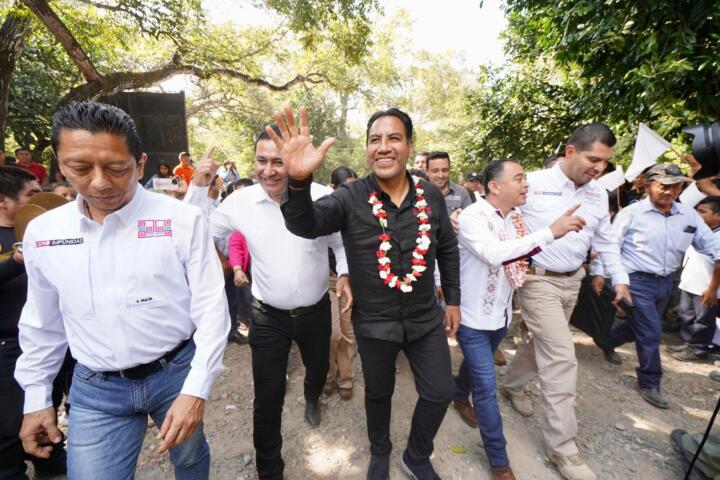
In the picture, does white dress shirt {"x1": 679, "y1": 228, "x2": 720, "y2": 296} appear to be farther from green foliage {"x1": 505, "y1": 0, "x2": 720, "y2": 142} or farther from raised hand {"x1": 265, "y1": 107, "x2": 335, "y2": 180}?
raised hand {"x1": 265, "y1": 107, "x2": 335, "y2": 180}

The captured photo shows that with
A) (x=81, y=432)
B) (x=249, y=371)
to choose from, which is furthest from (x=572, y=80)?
(x=81, y=432)

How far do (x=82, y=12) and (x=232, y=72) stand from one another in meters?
3.77

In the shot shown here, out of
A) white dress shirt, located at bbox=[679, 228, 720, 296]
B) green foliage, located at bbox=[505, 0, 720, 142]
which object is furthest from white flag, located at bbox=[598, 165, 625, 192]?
white dress shirt, located at bbox=[679, 228, 720, 296]

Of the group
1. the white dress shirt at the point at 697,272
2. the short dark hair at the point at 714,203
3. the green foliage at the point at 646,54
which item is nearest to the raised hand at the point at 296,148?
the green foliage at the point at 646,54

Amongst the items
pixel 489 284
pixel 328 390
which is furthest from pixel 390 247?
pixel 328 390

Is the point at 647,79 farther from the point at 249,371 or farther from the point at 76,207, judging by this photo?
the point at 249,371

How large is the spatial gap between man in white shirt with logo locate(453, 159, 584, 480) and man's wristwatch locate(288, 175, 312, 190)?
133 centimetres

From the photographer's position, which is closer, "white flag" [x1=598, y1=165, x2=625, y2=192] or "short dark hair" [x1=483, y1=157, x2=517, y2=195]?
"short dark hair" [x1=483, y1=157, x2=517, y2=195]

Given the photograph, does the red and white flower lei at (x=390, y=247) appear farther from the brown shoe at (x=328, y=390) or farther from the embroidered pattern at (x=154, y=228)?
the brown shoe at (x=328, y=390)

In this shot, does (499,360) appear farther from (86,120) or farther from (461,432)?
(86,120)

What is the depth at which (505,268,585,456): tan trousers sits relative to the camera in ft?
8.40

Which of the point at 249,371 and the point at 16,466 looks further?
the point at 249,371

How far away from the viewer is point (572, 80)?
641cm

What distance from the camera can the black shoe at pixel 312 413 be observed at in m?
3.10
